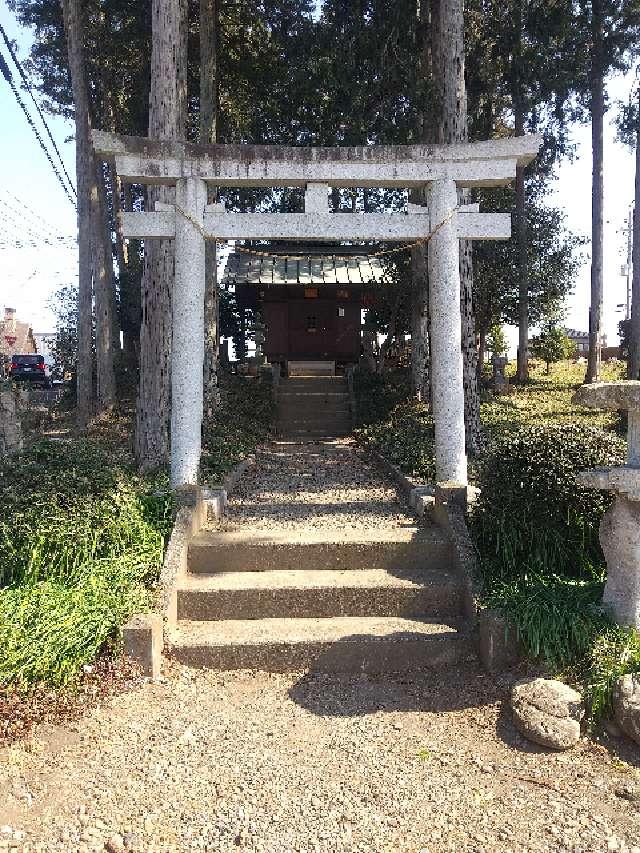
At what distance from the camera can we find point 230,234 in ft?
22.5

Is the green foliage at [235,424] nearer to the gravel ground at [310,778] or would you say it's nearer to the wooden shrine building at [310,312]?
the wooden shrine building at [310,312]

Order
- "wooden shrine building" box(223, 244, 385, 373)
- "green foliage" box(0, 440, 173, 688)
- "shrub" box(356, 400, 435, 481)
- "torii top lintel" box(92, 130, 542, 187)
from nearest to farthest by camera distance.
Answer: "green foliage" box(0, 440, 173, 688) < "torii top lintel" box(92, 130, 542, 187) < "shrub" box(356, 400, 435, 481) < "wooden shrine building" box(223, 244, 385, 373)

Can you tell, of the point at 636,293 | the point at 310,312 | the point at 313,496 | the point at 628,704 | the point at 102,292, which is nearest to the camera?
the point at 628,704

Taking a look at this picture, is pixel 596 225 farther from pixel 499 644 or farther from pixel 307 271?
pixel 499 644

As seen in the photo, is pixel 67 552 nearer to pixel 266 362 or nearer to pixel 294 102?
pixel 294 102

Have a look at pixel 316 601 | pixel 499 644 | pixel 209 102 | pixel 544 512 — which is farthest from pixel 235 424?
pixel 499 644

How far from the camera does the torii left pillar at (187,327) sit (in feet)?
22.1

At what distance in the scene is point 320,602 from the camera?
5344 millimetres

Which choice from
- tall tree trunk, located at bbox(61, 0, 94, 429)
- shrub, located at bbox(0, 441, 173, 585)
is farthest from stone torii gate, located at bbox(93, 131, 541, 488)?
tall tree trunk, located at bbox(61, 0, 94, 429)

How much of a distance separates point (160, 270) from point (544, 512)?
6.34 metres

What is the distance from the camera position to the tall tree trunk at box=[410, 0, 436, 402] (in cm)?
1302

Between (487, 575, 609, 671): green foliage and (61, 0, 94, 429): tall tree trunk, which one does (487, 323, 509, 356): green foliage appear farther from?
(487, 575, 609, 671): green foliage

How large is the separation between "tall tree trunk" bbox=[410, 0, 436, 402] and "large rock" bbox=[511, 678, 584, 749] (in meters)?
11.2

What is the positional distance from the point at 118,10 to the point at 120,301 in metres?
10.1
